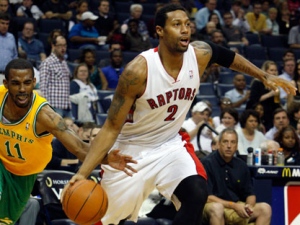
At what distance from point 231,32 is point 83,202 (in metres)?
10.1

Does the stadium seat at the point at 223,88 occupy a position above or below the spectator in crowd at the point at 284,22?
below

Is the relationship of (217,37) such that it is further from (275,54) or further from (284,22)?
(284,22)

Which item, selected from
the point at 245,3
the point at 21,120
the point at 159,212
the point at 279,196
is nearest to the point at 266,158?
the point at 279,196

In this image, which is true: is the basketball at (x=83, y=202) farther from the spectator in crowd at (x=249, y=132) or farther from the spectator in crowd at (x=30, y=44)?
the spectator in crowd at (x=30, y=44)

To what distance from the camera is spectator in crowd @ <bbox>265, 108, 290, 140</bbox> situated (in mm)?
10859

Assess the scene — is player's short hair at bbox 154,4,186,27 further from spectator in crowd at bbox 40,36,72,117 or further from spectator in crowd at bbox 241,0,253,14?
spectator in crowd at bbox 241,0,253,14

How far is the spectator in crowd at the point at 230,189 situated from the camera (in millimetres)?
8336

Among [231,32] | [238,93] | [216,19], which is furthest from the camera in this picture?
[231,32]

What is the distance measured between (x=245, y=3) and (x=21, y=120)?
11.4 metres

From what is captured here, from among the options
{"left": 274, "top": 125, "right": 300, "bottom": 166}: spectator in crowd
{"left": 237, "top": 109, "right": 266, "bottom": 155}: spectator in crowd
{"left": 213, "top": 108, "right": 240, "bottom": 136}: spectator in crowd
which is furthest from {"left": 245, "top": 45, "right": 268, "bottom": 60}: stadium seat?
→ {"left": 274, "top": 125, "right": 300, "bottom": 166}: spectator in crowd

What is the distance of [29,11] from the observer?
44.9 ft

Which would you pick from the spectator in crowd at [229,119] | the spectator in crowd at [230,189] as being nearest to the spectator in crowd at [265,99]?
the spectator in crowd at [229,119]

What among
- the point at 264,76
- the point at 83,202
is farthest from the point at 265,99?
the point at 83,202

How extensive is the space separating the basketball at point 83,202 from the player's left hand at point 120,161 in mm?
216
